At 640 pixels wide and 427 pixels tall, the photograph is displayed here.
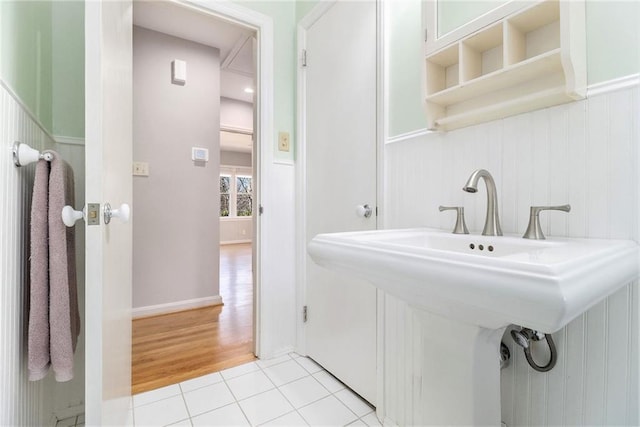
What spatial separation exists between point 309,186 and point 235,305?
5.29 ft

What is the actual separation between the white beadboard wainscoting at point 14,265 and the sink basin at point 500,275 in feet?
2.43

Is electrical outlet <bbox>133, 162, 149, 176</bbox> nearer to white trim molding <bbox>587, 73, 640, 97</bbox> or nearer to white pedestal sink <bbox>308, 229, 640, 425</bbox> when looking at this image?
white pedestal sink <bbox>308, 229, 640, 425</bbox>

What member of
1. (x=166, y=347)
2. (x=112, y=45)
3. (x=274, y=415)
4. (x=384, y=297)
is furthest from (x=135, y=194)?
(x=384, y=297)

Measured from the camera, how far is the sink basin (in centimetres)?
41

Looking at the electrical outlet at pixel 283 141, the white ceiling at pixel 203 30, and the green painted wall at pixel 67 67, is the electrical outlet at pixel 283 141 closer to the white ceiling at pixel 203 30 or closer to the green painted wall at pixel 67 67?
the white ceiling at pixel 203 30

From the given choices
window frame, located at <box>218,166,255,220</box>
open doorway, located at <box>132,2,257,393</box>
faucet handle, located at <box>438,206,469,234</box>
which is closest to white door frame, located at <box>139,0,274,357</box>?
open doorway, located at <box>132,2,257,393</box>

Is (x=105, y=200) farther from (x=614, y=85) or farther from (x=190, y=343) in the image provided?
(x=190, y=343)

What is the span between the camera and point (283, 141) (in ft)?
6.11

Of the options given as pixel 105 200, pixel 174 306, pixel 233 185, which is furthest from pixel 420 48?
pixel 233 185

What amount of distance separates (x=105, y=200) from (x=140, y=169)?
1902 mm

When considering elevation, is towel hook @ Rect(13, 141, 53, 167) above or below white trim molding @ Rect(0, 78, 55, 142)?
below

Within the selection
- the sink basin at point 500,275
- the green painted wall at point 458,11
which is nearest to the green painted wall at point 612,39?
the green painted wall at point 458,11

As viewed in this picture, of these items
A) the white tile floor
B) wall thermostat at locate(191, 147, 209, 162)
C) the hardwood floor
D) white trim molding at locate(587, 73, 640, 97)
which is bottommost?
the hardwood floor

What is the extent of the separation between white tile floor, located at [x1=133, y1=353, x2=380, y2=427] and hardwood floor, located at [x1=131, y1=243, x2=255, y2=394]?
115 mm
